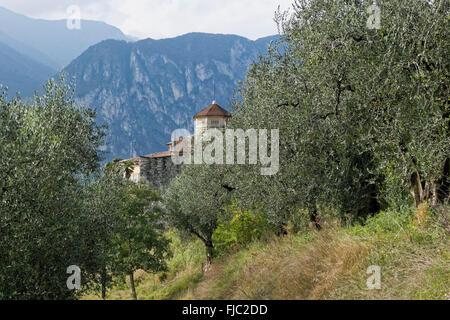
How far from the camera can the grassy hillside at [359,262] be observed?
8.13 metres

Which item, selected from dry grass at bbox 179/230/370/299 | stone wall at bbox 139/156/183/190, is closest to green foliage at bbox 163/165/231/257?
dry grass at bbox 179/230/370/299

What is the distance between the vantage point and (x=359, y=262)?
32.0ft

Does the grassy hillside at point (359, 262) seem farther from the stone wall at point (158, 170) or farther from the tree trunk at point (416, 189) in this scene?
the stone wall at point (158, 170)

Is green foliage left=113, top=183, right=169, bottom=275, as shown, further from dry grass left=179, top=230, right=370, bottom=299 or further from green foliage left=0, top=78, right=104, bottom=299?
green foliage left=0, top=78, right=104, bottom=299

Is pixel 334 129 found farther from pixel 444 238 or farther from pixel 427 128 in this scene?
A: pixel 444 238

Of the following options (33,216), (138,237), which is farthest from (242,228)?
(33,216)

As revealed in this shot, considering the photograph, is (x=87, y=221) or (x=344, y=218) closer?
(x=87, y=221)

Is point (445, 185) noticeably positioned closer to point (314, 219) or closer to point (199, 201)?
point (314, 219)

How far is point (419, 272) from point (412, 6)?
7307mm

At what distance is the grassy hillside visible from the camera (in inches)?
320

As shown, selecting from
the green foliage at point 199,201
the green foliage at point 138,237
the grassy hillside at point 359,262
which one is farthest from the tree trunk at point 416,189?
the green foliage at point 138,237

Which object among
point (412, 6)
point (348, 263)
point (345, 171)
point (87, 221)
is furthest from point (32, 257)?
point (412, 6)

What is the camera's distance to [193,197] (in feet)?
94.2

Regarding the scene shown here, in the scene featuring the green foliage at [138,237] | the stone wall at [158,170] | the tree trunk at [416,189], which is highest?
the tree trunk at [416,189]
